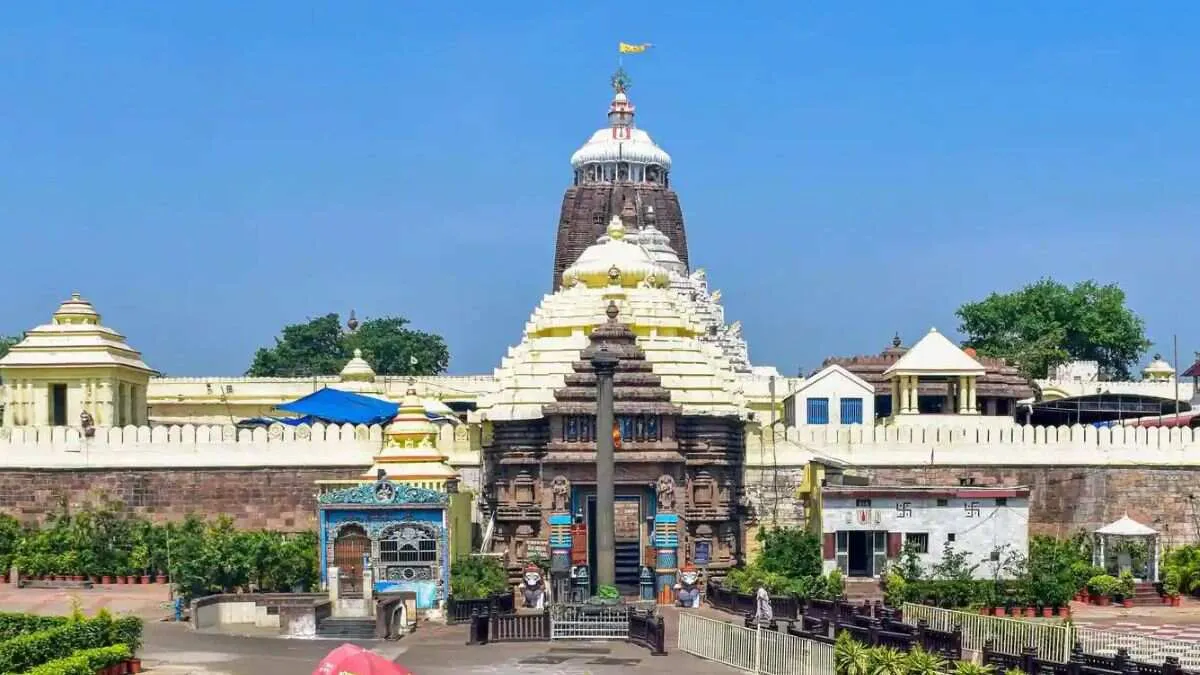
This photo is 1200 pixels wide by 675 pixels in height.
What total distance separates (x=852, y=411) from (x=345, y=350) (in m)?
47.7

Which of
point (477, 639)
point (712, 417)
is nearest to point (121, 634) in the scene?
point (477, 639)

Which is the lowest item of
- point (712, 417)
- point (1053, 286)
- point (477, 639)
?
point (477, 639)

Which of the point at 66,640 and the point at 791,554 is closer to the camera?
the point at 66,640

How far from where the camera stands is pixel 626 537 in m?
53.2

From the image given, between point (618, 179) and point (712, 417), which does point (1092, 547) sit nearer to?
point (712, 417)

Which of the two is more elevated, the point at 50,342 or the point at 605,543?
the point at 50,342

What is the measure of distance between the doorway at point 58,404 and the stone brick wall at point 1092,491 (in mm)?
22793

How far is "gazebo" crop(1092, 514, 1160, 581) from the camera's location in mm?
54406

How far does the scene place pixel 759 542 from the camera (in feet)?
187

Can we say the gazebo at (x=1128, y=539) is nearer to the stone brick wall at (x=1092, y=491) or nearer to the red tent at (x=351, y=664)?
the stone brick wall at (x=1092, y=491)

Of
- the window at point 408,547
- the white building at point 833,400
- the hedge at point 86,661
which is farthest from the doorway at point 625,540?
the hedge at point 86,661

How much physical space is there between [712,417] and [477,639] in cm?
1458

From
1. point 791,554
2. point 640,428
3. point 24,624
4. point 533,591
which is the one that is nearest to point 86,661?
point 24,624

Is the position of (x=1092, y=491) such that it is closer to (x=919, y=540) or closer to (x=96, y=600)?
(x=919, y=540)
